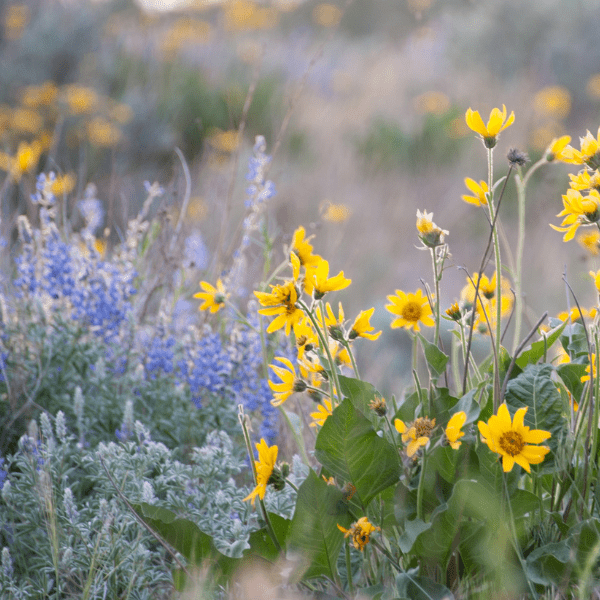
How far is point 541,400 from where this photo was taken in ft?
3.49

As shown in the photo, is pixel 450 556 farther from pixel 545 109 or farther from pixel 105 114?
pixel 545 109

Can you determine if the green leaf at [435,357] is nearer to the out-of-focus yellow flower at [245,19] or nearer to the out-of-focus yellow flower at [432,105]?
the out-of-focus yellow flower at [432,105]

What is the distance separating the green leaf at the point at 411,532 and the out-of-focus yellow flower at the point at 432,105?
6.31 m

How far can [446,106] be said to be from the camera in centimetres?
696

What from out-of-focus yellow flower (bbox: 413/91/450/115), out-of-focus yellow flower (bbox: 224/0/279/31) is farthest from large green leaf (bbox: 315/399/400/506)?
out-of-focus yellow flower (bbox: 224/0/279/31)

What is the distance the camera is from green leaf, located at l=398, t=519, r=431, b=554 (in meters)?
0.97

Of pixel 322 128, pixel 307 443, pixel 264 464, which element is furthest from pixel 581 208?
pixel 322 128

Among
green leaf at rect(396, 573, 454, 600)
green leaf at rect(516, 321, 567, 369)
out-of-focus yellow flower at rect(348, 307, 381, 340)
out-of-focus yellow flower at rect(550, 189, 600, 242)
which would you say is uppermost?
out-of-focus yellow flower at rect(550, 189, 600, 242)

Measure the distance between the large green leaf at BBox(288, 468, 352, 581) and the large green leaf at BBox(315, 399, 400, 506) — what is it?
0.13 feet

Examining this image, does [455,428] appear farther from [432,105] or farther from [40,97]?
[432,105]

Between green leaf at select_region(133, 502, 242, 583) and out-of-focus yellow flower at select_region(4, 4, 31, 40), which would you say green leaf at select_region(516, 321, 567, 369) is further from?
out-of-focus yellow flower at select_region(4, 4, 31, 40)

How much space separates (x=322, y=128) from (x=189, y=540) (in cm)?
568

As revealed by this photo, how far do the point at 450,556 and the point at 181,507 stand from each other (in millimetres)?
556

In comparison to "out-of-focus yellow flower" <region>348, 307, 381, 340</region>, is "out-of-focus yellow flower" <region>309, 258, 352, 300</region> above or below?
above
